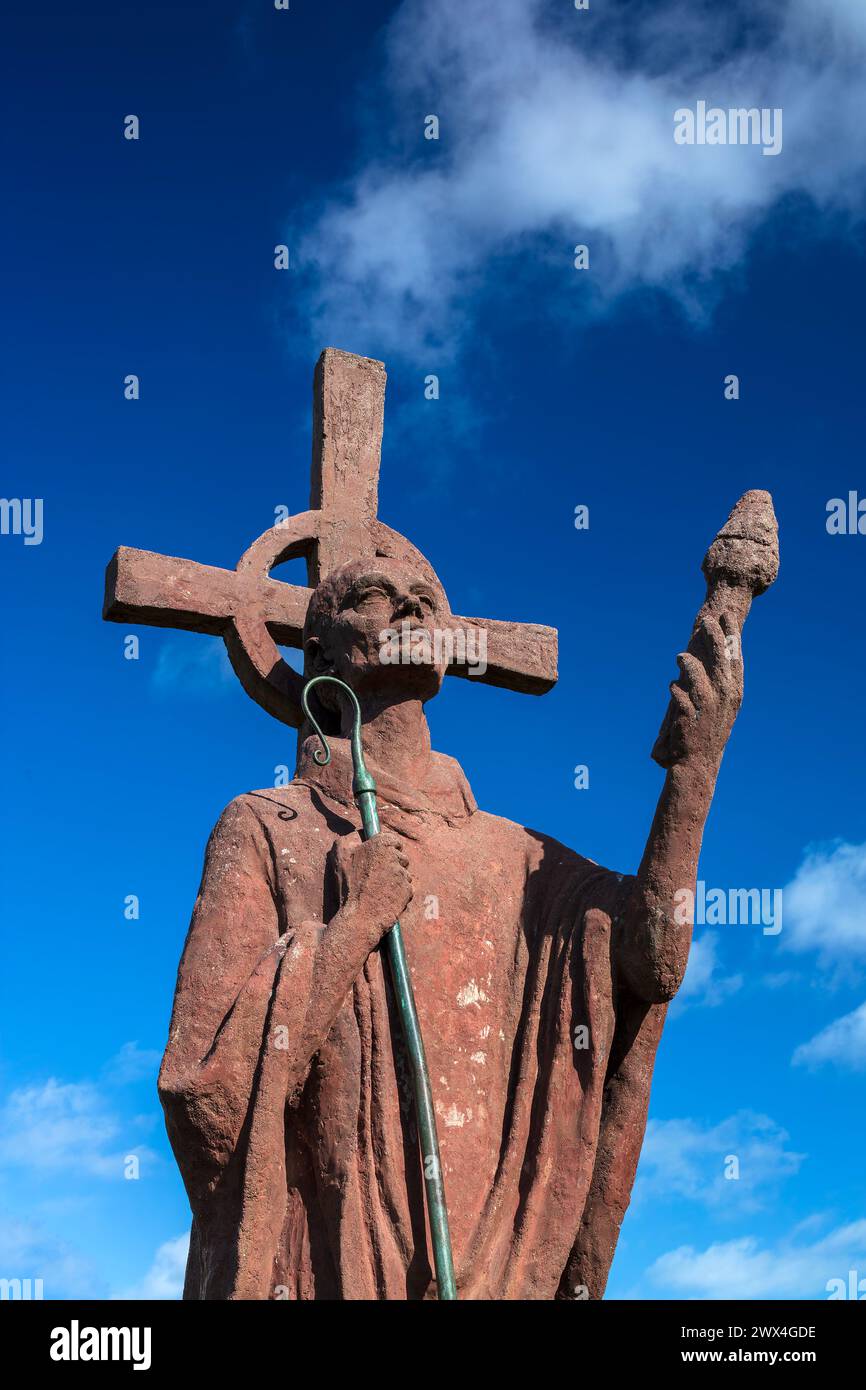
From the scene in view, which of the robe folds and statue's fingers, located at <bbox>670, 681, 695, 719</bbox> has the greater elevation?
statue's fingers, located at <bbox>670, 681, 695, 719</bbox>

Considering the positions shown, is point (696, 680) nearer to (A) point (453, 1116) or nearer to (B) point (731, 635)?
(B) point (731, 635)

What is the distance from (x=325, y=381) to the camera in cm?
1106

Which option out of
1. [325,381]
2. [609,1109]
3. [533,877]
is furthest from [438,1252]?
[325,381]

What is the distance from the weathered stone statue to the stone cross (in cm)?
66

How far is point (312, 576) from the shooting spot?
10.7 meters

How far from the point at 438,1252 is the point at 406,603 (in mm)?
3042

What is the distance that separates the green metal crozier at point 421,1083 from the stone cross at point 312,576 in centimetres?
157

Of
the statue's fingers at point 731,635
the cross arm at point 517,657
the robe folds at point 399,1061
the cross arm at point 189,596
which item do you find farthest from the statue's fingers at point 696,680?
the cross arm at point 189,596

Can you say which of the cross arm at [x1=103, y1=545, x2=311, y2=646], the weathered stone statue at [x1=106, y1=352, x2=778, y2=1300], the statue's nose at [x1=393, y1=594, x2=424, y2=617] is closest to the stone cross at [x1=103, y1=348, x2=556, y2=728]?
the cross arm at [x1=103, y1=545, x2=311, y2=646]

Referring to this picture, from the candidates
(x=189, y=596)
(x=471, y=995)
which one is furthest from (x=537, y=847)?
(x=189, y=596)

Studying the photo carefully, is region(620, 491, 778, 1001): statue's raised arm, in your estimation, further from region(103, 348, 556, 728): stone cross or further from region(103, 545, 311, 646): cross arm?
region(103, 545, 311, 646): cross arm

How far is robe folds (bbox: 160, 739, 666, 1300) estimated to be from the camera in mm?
7891
